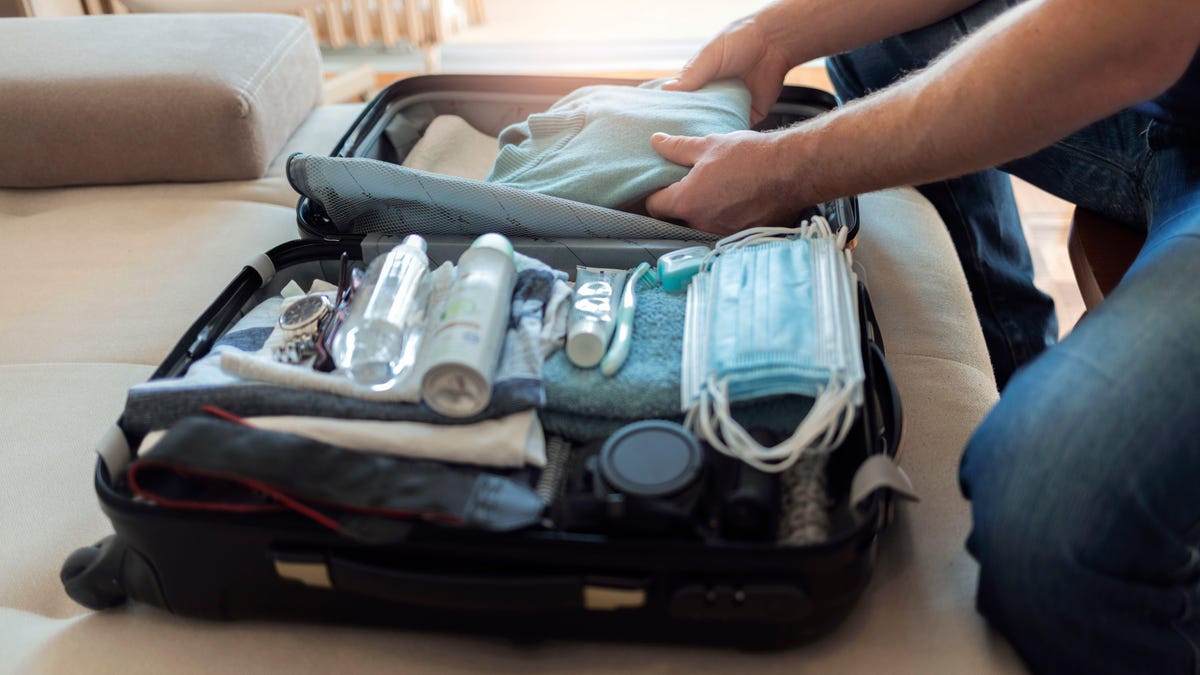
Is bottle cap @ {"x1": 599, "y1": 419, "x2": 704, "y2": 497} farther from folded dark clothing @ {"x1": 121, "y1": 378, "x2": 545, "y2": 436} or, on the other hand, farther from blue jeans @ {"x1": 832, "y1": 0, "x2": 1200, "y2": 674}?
blue jeans @ {"x1": 832, "y1": 0, "x2": 1200, "y2": 674}

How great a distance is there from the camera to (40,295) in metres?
1.00

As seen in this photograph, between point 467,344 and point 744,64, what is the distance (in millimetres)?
602

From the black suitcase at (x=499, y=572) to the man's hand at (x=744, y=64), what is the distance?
506mm

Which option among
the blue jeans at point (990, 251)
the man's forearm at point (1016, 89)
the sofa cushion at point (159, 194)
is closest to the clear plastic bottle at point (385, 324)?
the man's forearm at point (1016, 89)

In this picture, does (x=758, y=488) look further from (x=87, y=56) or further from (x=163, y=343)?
(x=87, y=56)

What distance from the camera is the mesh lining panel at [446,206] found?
854 mm

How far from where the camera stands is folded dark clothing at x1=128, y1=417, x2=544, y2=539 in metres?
0.56

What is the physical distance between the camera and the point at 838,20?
1.04 meters

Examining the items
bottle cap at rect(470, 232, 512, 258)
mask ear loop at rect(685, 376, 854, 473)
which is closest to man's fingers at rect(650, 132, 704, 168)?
bottle cap at rect(470, 232, 512, 258)

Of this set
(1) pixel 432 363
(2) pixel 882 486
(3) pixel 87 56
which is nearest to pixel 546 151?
(1) pixel 432 363

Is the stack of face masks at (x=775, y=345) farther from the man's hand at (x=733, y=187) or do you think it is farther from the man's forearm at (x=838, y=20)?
the man's forearm at (x=838, y=20)

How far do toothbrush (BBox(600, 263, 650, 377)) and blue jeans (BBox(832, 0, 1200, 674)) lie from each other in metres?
0.25

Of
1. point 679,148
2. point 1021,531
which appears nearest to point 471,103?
point 679,148

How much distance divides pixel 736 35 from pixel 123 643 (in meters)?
0.84
